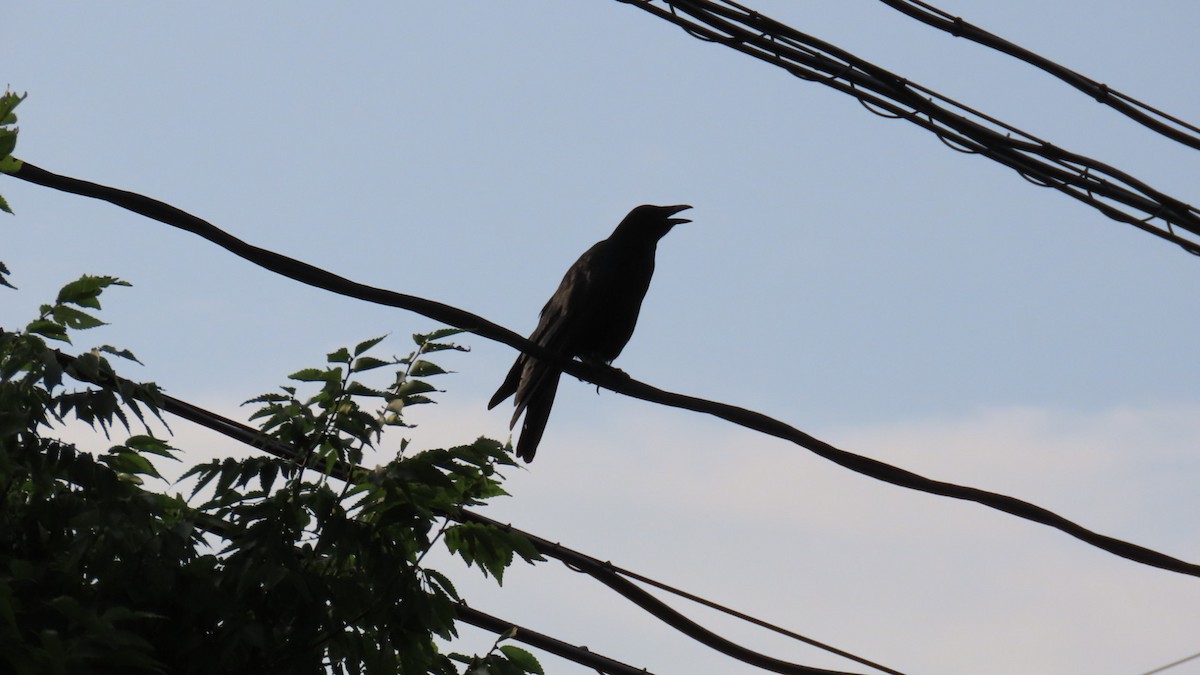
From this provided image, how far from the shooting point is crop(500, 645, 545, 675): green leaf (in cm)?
323

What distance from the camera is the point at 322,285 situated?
3.70 m

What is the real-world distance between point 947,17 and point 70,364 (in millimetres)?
2971

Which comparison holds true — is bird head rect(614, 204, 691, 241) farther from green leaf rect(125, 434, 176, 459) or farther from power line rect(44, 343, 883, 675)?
green leaf rect(125, 434, 176, 459)

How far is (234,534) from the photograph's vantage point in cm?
303

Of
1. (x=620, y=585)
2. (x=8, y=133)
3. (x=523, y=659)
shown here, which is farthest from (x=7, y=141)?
(x=620, y=585)

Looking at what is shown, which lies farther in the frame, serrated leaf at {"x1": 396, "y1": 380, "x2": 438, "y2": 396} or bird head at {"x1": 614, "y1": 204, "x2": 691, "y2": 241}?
bird head at {"x1": 614, "y1": 204, "x2": 691, "y2": 241}

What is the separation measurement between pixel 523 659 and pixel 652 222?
478 centimetres

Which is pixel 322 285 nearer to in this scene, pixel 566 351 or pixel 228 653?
pixel 228 653

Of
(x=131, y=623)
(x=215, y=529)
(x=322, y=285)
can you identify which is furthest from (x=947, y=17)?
(x=131, y=623)

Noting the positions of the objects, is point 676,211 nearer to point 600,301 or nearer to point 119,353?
point 600,301

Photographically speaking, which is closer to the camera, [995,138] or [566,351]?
[995,138]

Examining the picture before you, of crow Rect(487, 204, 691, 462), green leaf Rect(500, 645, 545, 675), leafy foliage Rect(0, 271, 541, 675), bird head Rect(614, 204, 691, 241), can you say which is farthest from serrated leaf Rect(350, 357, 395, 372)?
bird head Rect(614, 204, 691, 241)

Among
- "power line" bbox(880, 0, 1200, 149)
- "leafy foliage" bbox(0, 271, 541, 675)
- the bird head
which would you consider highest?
the bird head

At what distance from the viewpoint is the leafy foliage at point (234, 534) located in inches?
112
